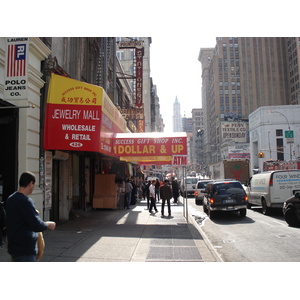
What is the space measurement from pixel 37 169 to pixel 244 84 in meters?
121

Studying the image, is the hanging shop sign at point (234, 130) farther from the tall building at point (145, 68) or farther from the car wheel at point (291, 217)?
the car wheel at point (291, 217)

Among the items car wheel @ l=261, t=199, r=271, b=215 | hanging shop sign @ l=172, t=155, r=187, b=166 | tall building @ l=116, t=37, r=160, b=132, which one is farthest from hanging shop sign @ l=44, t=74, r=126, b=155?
tall building @ l=116, t=37, r=160, b=132

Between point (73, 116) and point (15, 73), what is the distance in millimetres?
2556

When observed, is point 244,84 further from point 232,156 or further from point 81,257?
point 81,257

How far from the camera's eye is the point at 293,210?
35.9 feet

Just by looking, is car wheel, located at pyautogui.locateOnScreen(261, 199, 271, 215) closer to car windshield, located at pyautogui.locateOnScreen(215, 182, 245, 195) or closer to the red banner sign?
car windshield, located at pyautogui.locateOnScreen(215, 182, 245, 195)

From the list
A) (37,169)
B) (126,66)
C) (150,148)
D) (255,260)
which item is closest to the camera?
(255,260)

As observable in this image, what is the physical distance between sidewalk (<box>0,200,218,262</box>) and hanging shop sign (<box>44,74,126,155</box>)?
9.05 feet

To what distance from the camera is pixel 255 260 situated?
680 centimetres

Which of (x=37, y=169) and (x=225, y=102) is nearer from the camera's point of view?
(x=37, y=169)

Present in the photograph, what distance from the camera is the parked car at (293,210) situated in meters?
10.7

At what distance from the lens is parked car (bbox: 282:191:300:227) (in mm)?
10659

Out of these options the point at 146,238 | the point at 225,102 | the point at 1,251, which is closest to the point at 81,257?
the point at 1,251

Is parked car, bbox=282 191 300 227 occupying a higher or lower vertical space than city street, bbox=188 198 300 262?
higher
